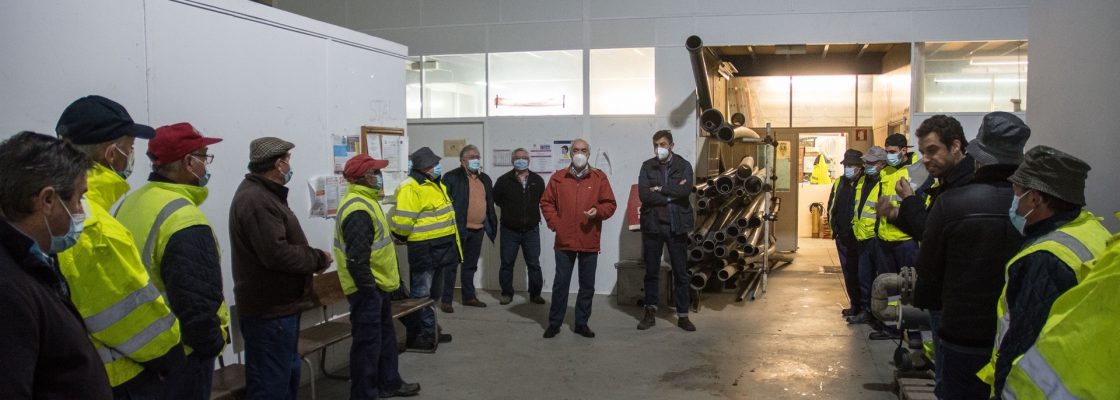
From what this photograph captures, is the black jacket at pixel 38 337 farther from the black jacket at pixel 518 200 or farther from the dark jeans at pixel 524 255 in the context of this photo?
the dark jeans at pixel 524 255

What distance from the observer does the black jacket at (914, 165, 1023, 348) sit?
3.25 metres

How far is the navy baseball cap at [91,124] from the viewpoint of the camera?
297cm

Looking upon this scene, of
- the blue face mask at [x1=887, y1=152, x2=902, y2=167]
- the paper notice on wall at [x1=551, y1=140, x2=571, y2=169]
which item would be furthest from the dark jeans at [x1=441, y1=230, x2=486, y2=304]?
the blue face mask at [x1=887, y1=152, x2=902, y2=167]

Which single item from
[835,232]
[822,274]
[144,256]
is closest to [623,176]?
[835,232]

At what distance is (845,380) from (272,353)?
13.2ft

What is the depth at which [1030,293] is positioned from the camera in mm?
2373

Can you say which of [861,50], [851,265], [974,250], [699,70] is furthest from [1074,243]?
[861,50]

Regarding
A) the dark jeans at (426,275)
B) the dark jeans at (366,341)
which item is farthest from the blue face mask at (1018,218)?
the dark jeans at (426,275)

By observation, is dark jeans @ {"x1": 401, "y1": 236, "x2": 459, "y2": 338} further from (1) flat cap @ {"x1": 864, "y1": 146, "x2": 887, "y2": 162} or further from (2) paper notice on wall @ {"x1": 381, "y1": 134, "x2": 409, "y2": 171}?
(1) flat cap @ {"x1": 864, "y1": 146, "x2": 887, "y2": 162}

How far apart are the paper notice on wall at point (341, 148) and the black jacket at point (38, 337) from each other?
162 inches

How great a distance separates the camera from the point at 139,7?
169 inches

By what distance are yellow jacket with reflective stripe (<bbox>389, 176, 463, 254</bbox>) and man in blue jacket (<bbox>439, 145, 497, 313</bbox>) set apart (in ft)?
3.17

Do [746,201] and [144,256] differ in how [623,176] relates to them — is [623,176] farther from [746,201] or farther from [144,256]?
[144,256]

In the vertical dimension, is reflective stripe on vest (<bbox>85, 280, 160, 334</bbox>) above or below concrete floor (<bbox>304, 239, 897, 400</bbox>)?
above
